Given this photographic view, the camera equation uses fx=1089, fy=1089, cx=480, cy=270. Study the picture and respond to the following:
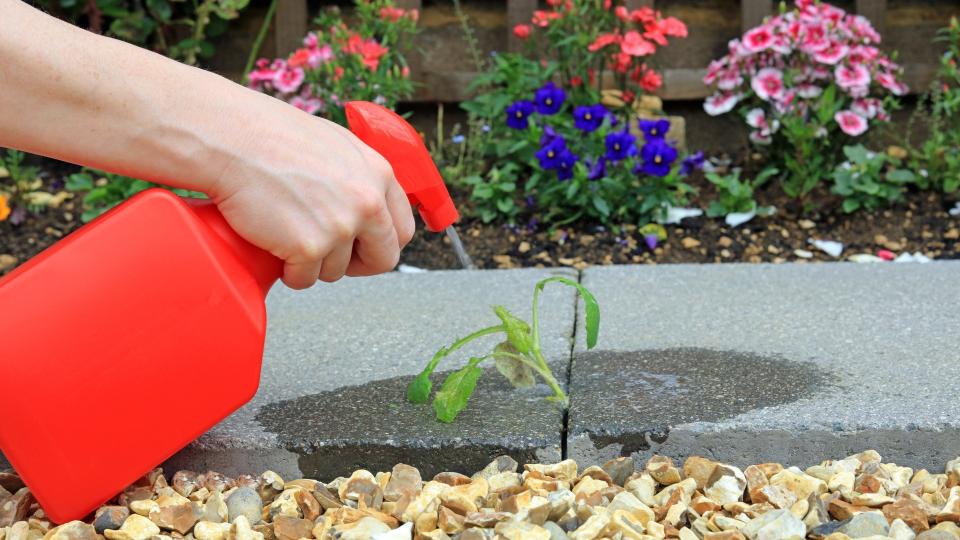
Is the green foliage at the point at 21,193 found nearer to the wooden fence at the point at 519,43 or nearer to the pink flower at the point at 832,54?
the wooden fence at the point at 519,43

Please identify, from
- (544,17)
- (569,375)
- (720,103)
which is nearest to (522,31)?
(544,17)

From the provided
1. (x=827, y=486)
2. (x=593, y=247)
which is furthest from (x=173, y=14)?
(x=827, y=486)

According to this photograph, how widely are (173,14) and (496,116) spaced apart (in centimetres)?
111

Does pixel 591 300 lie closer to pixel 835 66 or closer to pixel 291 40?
pixel 835 66

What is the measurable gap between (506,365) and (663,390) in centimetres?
21

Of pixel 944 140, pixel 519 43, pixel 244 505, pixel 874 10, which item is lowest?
pixel 244 505

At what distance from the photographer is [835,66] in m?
2.75

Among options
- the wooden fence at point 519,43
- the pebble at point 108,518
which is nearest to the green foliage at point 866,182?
the wooden fence at point 519,43

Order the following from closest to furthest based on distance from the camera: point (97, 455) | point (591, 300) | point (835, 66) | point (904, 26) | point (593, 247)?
1. point (97, 455)
2. point (591, 300)
3. point (593, 247)
4. point (835, 66)
5. point (904, 26)

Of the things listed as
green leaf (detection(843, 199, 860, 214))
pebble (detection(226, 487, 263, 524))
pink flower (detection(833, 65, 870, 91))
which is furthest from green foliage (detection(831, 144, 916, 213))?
pebble (detection(226, 487, 263, 524))

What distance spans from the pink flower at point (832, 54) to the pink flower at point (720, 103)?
23cm

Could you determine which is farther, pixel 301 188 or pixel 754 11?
pixel 754 11

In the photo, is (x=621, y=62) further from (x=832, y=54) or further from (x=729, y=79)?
(x=832, y=54)

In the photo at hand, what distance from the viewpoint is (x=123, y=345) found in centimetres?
111
